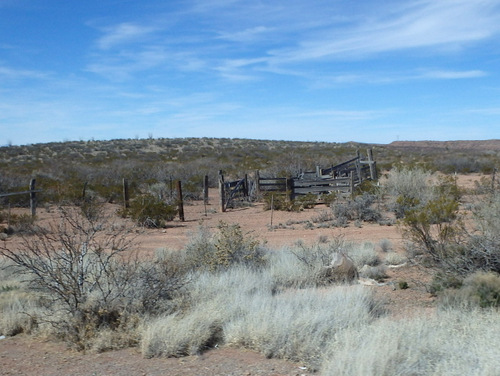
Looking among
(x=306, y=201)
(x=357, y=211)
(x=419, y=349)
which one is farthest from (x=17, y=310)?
(x=306, y=201)

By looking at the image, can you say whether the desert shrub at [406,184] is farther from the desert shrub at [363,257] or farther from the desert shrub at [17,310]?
the desert shrub at [17,310]

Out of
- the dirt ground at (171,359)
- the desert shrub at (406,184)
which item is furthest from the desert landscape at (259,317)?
the desert shrub at (406,184)

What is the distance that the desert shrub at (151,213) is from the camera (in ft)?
62.6

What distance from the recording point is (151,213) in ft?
63.5

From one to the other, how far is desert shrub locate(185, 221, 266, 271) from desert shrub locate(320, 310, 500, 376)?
4189 millimetres

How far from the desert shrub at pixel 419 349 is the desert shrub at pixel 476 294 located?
69cm

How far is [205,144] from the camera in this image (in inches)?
3031

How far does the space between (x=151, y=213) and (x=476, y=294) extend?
14.2 metres

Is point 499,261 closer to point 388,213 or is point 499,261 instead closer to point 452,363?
point 452,363

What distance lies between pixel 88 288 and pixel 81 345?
1.05 metres

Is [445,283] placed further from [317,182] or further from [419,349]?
[317,182]

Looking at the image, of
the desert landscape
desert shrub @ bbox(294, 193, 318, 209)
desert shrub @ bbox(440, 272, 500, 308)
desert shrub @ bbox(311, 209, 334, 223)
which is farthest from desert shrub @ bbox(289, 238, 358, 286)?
desert shrub @ bbox(294, 193, 318, 209)

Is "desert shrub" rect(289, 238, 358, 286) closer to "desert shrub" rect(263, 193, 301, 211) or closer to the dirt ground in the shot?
the dirt ground

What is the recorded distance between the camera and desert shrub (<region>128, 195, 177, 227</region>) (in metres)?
19.1
